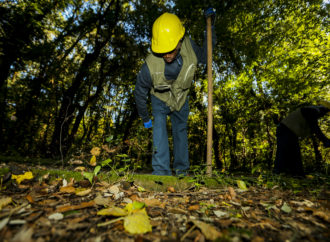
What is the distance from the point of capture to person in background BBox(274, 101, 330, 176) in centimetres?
285

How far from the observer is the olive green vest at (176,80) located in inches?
100

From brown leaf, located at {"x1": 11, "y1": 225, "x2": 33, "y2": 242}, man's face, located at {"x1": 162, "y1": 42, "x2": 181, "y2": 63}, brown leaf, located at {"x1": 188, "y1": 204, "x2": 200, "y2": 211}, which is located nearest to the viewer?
brown leaf, located at {"x1": 11, "y1": 225, "x2": 33, "y2": 242}

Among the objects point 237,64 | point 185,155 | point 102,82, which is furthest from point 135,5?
point 185,155

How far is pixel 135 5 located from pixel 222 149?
9.57 meters

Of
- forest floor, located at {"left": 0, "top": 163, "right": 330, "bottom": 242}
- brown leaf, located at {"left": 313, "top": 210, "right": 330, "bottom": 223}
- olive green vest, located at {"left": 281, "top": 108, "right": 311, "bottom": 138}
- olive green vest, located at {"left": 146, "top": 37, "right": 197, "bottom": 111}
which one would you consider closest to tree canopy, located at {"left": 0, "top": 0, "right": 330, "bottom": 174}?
olive green vest, located at {"left": 281, "top": 108, "right": 311, "bottom": 138}

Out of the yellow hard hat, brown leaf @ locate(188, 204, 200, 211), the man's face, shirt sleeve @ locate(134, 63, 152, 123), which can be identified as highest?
the yellow hard hat

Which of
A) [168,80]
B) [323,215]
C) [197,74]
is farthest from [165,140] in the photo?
[197,74]

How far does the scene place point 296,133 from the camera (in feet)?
9.50

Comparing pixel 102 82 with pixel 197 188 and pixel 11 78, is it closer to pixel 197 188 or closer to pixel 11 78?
pixel 11 78

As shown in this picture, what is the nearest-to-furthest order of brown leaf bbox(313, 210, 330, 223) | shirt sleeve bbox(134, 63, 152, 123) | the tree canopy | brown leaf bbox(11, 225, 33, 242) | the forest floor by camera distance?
brown leaf bbox(11, 225, 33, 242), the forest floor, brown leaf bbox(313, 210, 330, 223), shirt sleeve bbox(134, 63, 152, 123), the tree canopy

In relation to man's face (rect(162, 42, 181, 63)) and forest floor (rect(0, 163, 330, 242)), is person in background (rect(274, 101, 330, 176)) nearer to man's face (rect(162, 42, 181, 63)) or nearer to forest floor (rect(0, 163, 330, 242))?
forest floor (rect(0, 163, 330, 242))

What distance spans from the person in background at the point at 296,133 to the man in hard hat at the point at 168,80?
197cm

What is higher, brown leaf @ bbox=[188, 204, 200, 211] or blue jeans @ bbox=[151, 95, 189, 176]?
blue jeans @ bbox=[151, 95, 189, 176]

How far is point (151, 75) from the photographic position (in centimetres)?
257
